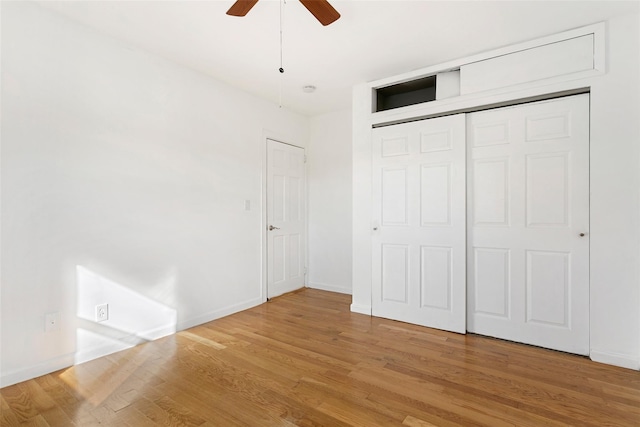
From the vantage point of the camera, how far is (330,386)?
205 cm

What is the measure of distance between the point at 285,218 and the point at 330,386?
8.70 feet

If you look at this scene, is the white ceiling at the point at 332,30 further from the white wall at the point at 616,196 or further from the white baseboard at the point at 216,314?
the white baseboard at the point at 216,314

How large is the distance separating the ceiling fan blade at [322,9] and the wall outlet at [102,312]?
2700 mm

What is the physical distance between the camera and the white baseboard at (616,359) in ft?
7.43

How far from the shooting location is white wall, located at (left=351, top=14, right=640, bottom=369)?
2.28 metres

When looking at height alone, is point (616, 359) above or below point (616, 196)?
below

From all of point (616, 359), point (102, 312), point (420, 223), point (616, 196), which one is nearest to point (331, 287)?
point (420, 223)

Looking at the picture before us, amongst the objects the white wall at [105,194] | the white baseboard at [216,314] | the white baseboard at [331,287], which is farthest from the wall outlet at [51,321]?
the white baseboard at [331,287]

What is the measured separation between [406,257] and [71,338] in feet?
9.89

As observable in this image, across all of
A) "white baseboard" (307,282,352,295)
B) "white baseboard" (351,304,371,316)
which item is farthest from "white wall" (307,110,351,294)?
"white baseboard" (351,304,371,316)

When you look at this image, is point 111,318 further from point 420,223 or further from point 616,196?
point 616,196

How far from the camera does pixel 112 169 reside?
8.48ft

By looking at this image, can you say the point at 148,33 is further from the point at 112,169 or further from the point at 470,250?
the point at 470,250

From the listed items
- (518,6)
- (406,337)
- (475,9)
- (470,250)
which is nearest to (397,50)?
(475,9)
